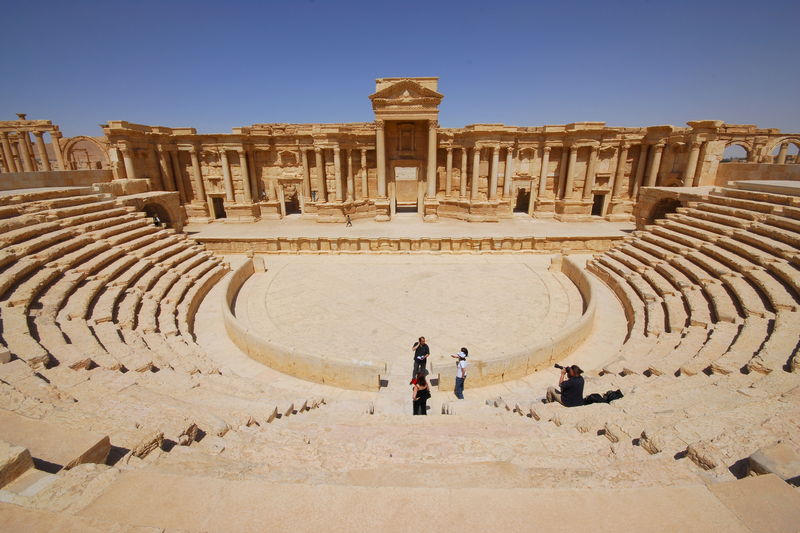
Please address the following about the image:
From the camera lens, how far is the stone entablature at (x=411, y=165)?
2236cm

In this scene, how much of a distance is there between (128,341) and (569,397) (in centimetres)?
916

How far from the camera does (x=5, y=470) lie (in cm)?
261

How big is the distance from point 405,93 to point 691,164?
17300mm

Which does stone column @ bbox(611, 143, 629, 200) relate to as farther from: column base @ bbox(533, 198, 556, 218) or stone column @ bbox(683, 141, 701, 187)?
column base @ bbox(533, 198, 556, 218)

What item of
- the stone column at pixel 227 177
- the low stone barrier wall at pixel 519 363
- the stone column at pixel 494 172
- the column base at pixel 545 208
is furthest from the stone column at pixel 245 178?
the low stone barrier wall at pixel 519 363

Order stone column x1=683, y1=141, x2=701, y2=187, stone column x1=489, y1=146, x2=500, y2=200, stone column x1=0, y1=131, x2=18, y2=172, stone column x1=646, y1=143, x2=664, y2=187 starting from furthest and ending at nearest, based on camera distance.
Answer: stone column x1=0, y1=131, x2=18, y2=172 < stone column x1=489, y1=146, x2=500, y2=200 < stone column x1=646, y1=143, x2=664, y2=187 < stone column x1=683, y1=141, x2=701, y2=187

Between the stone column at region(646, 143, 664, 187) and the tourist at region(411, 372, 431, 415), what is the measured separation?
947 inches

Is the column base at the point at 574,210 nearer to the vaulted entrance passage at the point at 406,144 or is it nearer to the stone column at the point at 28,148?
the vaulted entrance passage at the point at 406,144

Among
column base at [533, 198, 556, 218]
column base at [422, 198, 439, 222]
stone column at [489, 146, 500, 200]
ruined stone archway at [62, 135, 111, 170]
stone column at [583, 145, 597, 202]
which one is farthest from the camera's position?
ruined stone archway at [62, 135, 111, 170]

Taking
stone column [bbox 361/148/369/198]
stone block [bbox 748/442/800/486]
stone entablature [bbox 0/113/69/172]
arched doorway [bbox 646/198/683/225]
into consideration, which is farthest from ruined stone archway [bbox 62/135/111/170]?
arched doorway [bbox 646/198/683/225]

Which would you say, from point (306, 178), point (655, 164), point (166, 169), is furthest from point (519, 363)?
point (166, 169)

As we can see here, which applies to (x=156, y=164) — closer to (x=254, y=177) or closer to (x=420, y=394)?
(x=254, y=177)

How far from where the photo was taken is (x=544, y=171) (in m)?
24.3

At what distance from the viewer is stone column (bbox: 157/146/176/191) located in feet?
74.4
